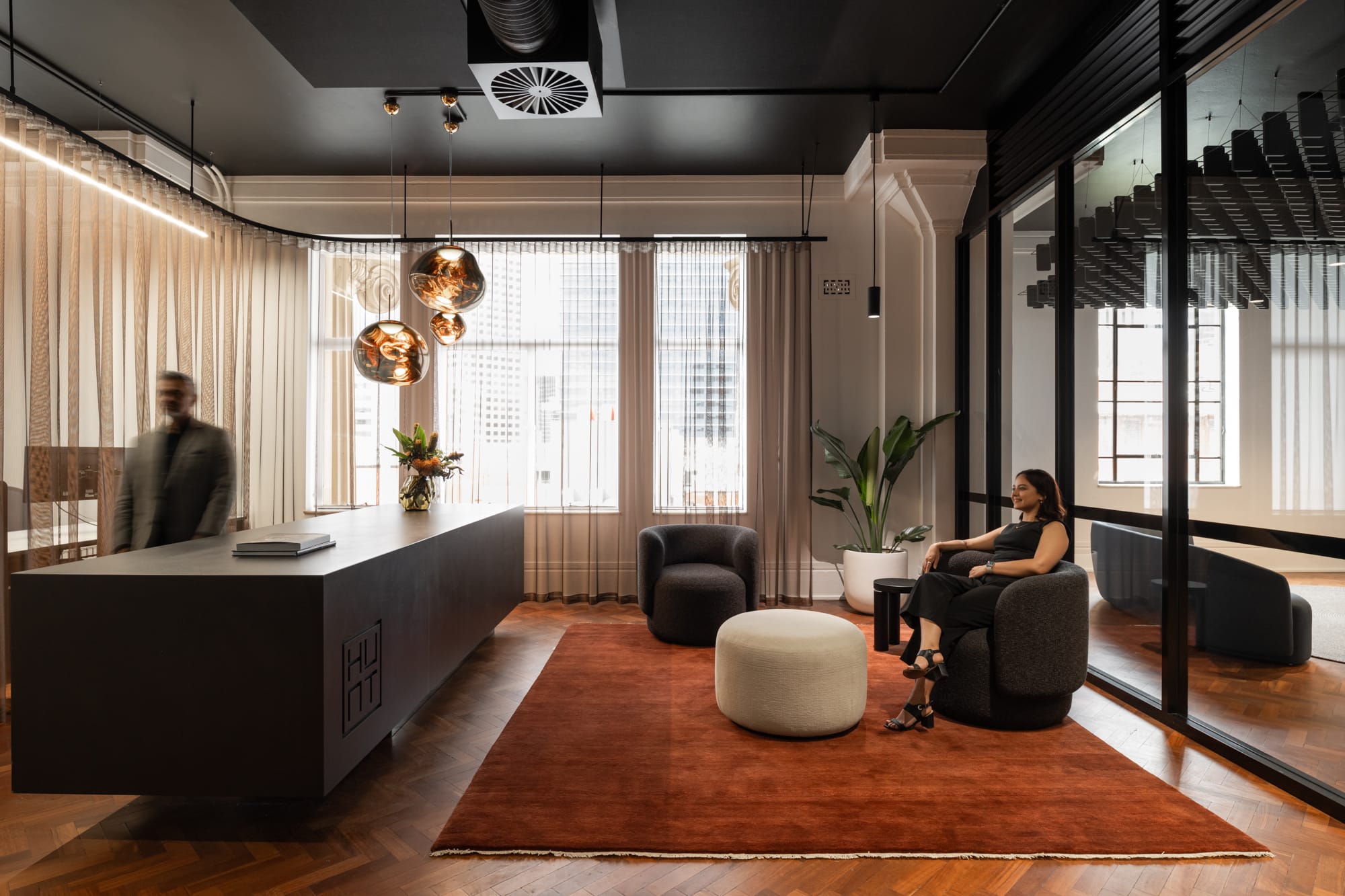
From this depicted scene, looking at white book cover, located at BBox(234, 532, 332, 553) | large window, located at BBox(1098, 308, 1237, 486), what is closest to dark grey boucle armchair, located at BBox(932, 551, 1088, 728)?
large window, located at BBox(1098, 308, 1237, 486)

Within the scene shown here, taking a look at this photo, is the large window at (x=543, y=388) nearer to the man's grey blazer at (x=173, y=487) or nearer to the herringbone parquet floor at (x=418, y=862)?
the man's grey blazer at (x=173, y=487)

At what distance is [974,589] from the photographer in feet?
10.6

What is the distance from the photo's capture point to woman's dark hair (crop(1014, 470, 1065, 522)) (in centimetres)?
340

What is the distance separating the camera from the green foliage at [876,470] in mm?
5348

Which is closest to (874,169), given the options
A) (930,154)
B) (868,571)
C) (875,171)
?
(875,171)

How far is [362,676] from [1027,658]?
257 cm

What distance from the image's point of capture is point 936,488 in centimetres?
557

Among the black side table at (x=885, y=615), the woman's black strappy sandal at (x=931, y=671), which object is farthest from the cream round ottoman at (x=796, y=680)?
the black side table at (x=885, y=615)

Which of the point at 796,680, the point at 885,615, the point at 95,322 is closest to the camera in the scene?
the point at 796,680

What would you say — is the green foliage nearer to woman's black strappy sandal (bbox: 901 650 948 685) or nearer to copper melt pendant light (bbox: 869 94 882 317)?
copper melt pendant light (bbox: 869 94 882 317)

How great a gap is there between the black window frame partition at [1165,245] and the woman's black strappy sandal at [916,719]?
103cm

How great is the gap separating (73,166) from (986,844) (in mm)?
4904

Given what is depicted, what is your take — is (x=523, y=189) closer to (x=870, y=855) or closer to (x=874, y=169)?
(x=874, y=169)

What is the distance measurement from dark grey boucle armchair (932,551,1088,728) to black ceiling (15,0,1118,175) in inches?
108
